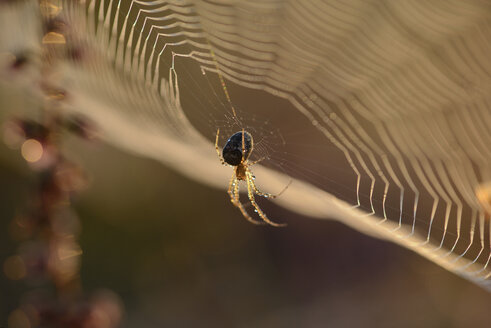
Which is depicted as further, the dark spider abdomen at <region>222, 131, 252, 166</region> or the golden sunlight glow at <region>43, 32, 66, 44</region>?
the dark spider abdomen at <region>222, 131, 252, 166</region>

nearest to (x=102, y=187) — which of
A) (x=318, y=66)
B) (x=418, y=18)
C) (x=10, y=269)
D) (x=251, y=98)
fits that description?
(x=251, y=98)

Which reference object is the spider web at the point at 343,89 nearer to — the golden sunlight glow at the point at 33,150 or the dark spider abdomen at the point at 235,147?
the dark spider abdomen at the point at 235,147

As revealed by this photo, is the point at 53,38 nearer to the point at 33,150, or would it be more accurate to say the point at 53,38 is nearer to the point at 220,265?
the point at 33,150

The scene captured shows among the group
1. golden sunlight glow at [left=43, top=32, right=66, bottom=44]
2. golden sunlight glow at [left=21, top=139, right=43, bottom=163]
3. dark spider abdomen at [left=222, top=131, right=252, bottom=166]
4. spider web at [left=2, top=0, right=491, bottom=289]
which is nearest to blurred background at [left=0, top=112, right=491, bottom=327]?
spider web at [left=2, top=0, right=491, bottom=289]

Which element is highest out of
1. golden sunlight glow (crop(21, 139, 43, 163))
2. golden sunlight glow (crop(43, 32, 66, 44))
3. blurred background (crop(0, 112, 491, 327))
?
golden sunlight glow (crop(43, 32, 66, 44))

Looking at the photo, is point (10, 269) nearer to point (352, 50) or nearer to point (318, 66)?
point (318, 66)

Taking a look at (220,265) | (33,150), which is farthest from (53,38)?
(220,265)

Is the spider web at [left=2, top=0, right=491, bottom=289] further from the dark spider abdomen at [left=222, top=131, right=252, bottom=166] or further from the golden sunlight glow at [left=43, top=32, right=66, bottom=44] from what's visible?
the golden sunlight glow at [left=43, top=32, right=66, bottom=44]

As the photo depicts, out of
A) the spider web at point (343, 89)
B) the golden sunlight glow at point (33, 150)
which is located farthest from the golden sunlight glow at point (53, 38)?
the spider web at point (343, 89)
